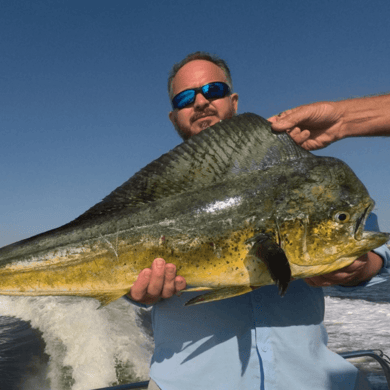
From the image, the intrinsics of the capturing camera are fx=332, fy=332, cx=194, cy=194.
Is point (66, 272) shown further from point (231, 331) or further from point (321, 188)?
point (321, 188)

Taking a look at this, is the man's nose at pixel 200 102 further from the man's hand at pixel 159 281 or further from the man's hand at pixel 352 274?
the man's hand at pixel 352 274

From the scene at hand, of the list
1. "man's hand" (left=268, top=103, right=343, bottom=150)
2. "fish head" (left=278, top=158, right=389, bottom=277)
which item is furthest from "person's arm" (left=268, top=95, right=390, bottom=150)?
"fish head" (left=278, top=158, right=389, bottom=277)

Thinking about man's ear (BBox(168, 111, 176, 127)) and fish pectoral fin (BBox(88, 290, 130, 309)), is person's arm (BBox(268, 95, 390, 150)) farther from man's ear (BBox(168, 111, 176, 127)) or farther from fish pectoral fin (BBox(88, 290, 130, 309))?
fish pectoral fin (BBox(88, 290, 130, 309))

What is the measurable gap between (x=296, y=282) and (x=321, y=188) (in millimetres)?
767

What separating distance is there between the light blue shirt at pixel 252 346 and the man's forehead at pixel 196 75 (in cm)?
208

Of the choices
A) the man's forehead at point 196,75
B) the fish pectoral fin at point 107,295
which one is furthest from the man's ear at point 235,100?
the fish pectoral fin at point 107,295

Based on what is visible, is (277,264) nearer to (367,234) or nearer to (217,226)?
(217,226)

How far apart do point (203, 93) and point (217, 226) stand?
1640 mm

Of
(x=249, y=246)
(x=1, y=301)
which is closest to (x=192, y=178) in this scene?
(x=249, y=246)

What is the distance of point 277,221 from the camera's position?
1.99 meters

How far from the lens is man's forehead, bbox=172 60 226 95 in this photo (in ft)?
11.0

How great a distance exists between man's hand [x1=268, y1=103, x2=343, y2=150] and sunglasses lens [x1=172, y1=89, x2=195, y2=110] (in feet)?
3.64

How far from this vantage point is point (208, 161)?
2.27 meters

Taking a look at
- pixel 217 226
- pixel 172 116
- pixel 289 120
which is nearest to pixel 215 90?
pixel 172 116
